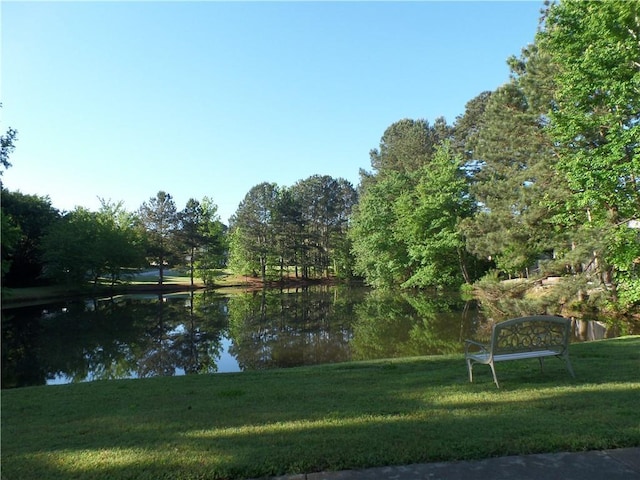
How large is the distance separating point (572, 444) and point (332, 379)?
425 cm

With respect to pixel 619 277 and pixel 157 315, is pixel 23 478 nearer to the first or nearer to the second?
pixel 619 277

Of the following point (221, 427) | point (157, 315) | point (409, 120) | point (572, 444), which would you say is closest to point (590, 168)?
point (572, 444)

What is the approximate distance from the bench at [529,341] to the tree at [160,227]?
45166 millimetres

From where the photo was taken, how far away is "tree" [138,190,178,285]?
4747 cm

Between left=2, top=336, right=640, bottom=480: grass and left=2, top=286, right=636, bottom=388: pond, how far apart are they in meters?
5.27

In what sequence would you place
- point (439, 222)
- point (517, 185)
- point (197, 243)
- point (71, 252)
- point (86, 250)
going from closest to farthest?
point (517, 185) → point (439, 222) → point (71, 252) → point (86, 250) → point (197, 243)

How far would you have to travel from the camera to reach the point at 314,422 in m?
4.32

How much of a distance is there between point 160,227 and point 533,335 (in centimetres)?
4766

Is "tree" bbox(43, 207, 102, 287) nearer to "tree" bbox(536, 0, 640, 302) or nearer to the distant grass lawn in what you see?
the distant grass lawn

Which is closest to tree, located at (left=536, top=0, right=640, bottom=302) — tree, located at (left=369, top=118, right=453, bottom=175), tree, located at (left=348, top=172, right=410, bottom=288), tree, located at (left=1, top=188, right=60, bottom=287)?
tree, located at (left=348, top=172, right=410, bottom=288)

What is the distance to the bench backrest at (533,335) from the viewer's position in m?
6.08

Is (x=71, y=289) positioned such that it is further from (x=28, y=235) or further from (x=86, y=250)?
(x=28, y=235)

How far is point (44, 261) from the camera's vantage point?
39.3m

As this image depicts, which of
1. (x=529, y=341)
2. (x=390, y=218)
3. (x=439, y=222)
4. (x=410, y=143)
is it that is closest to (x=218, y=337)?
(x=529, y=341)
